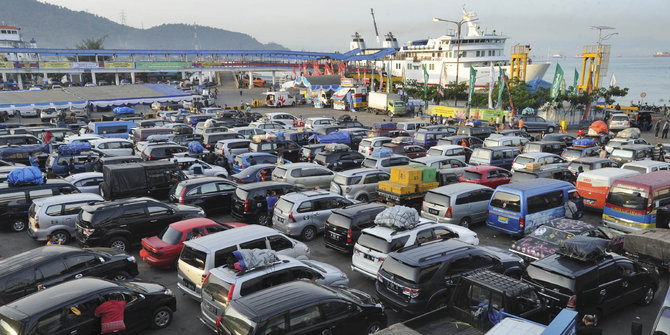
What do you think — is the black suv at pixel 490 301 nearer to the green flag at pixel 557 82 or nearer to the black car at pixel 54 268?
the black car at pixel 54 268

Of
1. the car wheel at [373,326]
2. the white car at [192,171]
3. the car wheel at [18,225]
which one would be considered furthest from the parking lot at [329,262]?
the white car at [192,171]

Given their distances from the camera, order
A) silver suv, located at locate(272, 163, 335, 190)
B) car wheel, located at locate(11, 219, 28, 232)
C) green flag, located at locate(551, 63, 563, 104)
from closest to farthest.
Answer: car wheel, located at locate(11, 219, 28, 232)
silver suv, located at locate(272, 163, 335, 190)
green flag, located at locate(551, 63, 563, 104)

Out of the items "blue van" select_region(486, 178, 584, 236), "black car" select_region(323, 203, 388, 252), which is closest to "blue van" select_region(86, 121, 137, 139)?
"black car" select_region(323, 203, 388, 252)

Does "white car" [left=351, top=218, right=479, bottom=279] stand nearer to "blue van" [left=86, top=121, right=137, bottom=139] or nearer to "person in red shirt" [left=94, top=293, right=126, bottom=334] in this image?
"person in red shirt" [left=94, top=293, right=126, bottom=334]

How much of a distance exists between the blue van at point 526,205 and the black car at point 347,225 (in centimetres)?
379

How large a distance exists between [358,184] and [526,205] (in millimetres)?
6097

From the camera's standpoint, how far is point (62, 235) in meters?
13.4

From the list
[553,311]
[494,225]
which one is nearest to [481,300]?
[553,311]

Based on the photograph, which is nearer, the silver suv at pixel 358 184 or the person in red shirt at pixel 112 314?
the person in red shirt at pixel 112 314

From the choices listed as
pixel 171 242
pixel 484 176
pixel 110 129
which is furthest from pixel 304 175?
pixel 110 129

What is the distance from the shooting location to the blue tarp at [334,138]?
90.1ft

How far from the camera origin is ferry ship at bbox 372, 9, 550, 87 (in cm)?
6581

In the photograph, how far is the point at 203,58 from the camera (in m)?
97.3

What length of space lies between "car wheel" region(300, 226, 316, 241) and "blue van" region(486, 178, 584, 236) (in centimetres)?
553
